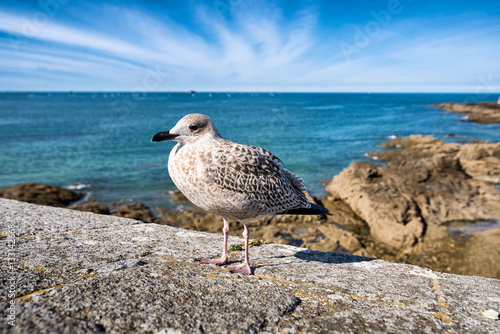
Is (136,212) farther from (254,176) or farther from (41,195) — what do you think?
(254,176)

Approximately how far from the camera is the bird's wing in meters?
3.78

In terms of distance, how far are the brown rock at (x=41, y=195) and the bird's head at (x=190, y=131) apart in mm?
14920

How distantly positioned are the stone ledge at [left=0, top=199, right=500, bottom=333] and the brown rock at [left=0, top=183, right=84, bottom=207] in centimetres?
1328

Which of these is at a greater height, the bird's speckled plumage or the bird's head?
the bird's head

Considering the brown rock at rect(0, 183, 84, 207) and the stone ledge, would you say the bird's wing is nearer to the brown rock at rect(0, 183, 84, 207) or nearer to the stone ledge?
the stone ledge

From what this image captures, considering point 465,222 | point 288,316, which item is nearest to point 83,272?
point 288,316

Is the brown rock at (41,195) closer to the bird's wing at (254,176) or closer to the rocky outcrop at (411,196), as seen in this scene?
the rocky outcrop at (411,196)

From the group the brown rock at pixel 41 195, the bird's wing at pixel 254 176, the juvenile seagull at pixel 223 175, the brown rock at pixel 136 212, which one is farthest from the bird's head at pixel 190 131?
the brown rock at pixel 41 195

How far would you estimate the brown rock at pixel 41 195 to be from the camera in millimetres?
15664

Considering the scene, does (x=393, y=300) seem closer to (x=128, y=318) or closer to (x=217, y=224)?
(x=128, y=318)

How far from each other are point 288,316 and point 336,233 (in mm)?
10127

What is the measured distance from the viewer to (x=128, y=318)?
2.43 meters

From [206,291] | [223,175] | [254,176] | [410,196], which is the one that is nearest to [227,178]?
[223,175]

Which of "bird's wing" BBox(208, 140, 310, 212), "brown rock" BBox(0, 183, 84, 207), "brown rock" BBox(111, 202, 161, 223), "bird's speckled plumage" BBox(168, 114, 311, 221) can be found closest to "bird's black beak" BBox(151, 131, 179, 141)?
"bird's speckled plumage" BBox(168, 114, 311, 221)
